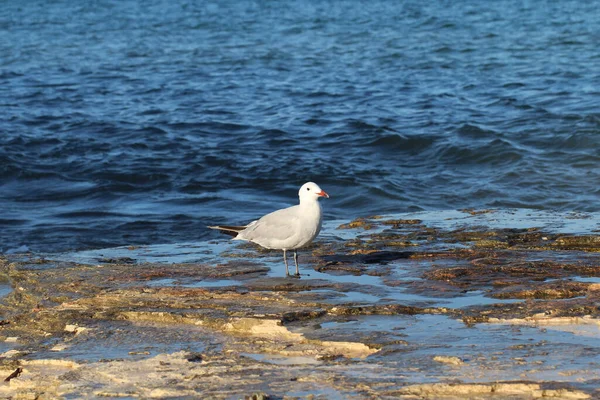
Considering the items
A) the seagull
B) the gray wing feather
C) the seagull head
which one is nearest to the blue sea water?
the gray wing feather

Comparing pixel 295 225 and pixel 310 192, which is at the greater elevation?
pixel 310 192

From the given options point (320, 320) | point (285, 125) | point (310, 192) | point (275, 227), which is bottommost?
point (285, 125)

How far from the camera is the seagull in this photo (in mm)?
6316

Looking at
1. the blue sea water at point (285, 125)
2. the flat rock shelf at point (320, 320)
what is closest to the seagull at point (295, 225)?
the flat rock shelf at point (320, 320)

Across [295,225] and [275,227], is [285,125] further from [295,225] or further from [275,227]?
[295,225]

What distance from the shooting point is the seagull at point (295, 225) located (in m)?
6.32

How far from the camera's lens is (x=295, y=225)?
20.8 feet

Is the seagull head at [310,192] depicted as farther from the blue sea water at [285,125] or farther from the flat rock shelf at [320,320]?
the blue sea water at [285,125]

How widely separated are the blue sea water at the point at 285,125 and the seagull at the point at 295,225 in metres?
3.44

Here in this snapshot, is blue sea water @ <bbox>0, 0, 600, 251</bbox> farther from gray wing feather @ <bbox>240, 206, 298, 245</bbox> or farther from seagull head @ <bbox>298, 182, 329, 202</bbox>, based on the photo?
seagull head @ <bbox>298, 182, 329, 202</bbox>

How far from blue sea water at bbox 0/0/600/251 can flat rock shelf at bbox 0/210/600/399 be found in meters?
3.35

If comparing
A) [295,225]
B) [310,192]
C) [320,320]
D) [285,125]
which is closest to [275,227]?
[295,225]

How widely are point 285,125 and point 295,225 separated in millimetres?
9607

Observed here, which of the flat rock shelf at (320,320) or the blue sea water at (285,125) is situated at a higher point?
the flat rock shelf at (320,320)
